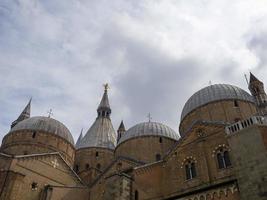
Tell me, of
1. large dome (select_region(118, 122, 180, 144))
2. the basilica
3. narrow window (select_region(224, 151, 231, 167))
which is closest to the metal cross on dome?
the basilica

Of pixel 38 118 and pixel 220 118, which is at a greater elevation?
pixel 38 118

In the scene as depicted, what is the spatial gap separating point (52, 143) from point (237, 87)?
1776 cm

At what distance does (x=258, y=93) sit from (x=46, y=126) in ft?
65.5

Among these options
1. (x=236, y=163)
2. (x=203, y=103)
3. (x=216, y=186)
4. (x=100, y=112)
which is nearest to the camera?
(x=236, y=163)

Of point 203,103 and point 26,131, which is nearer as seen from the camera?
point 203,103

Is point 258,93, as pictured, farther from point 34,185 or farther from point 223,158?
point 34,185

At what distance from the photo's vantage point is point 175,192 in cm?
1966

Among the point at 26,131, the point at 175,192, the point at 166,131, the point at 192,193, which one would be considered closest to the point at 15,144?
the point at 26,131

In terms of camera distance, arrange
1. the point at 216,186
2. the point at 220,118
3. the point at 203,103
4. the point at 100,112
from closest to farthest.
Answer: the point at 216,186 → the point at 220,118 → the point at 203,103 → the point at 100,112

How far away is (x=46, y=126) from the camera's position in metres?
29.6

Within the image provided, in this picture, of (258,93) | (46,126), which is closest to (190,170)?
(258,93)

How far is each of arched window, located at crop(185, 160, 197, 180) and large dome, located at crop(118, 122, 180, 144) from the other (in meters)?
8.22

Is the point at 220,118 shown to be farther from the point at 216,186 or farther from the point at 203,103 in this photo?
the point at 216,186

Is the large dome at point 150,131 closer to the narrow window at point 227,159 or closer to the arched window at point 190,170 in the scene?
the arched window at point 190,170
